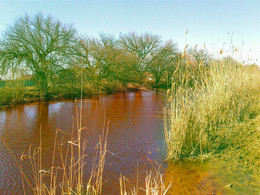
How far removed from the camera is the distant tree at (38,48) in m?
9.84

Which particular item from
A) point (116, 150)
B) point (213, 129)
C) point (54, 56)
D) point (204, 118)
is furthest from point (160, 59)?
point (116, 150)

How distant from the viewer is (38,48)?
10336 millimetres

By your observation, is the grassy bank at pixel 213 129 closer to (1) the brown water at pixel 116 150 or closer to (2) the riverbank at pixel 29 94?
(1) the brown water at pixel 116 150

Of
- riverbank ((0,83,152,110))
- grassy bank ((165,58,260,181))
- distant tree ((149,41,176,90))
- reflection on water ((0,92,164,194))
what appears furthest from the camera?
distant tree ((149,41,176,90))

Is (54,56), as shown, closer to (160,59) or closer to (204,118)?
(204,118)

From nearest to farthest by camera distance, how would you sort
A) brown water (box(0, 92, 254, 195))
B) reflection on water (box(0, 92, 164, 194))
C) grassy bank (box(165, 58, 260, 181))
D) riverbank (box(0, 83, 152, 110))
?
brown water (box(0, 92, 254, 195)), reflection on water (box(0, 92, 164, 194)), grassy bank (box(165, 58, 260, 181)), riverbank (box(0, 83, 152, 110))

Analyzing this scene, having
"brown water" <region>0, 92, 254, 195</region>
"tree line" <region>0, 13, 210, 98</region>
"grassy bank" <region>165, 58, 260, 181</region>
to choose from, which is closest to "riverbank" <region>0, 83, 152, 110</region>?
"tree line" <region>0, 13, 210, 98</region>

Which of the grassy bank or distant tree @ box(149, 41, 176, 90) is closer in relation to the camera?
the grassy bank

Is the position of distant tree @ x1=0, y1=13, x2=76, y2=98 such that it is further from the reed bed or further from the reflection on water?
the reed bed

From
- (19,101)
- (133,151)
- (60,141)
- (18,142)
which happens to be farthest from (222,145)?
(19,101)

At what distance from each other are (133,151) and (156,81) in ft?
54.9

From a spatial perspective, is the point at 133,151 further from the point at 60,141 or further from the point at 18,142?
the point at 18,142

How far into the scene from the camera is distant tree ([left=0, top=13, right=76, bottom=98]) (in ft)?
32.3

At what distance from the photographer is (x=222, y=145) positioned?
12.2 feet
